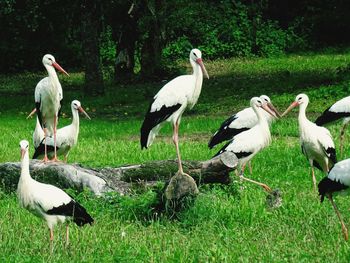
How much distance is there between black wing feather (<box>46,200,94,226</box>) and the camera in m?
6.83

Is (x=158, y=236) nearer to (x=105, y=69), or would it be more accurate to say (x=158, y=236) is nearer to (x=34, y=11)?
(x=34, y=11)

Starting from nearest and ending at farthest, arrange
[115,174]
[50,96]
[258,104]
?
[115,174] → [258,104] → [50,96]

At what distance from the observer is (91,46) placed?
21328mm

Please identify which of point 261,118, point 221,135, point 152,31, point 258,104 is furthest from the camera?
point 152,31

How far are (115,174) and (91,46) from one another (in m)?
12.9

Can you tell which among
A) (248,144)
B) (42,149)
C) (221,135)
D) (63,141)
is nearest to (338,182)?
(248,144)

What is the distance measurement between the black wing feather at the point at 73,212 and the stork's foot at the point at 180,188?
0.98 metres

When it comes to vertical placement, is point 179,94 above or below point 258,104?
above

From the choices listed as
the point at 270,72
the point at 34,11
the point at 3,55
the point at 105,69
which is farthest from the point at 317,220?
the point at 3,55

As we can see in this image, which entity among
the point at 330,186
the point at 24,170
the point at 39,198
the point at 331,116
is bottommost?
the point at 331,116

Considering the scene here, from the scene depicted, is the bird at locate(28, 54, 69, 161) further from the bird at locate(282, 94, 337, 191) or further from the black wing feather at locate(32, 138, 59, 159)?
the bird at locate(282, 94, 337, 191)

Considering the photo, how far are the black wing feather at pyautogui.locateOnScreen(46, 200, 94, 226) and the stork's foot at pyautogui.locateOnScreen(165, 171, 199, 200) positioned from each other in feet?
3.20

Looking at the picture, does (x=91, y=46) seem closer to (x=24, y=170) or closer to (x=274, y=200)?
(x=274, y=200)

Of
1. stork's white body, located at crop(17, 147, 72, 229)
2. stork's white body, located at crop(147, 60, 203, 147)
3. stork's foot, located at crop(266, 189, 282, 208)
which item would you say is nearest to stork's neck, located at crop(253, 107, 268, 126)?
stork's white body, located at crop(147, 60, 203, 147)
